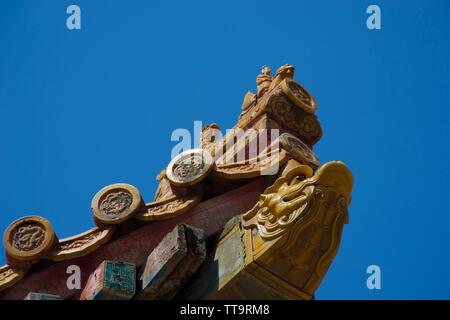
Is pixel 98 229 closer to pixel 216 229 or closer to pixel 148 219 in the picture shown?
pixel 148 219

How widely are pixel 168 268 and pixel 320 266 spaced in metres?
1.48

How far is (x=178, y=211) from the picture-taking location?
27.7 feet

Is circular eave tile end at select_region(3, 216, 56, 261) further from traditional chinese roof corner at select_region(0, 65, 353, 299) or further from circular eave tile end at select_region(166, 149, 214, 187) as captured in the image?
circular eave tile end at select_region(166, 149, 214, 187)

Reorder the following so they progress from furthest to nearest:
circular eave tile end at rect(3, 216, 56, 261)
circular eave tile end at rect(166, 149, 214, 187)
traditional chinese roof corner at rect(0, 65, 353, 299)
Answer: circular eave tile end at rect(166, 149, 214, 187), circular eave tile end at rect(3, 216, 56, 261), traditional chinese roof corner at rect(0, 65, 353, 299)

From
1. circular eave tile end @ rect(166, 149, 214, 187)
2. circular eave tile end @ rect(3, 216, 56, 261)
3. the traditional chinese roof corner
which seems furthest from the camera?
circular eave tile end @ rect(166, 149, 214, 187)

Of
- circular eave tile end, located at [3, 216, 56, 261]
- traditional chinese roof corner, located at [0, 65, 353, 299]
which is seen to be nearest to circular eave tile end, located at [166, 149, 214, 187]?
traditional chinese roof corner, located at [0, 65, 353, 299]

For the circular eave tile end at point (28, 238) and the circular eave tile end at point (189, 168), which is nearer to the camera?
the circular eave tile end at point (28, 238)

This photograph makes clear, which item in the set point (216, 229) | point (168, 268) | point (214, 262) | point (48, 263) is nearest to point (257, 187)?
point (216, 229)

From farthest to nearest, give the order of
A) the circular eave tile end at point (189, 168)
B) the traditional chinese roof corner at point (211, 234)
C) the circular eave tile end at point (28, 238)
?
the circular eave tile end at point (189, 168)
the circular eave tile end at point (28, 238)
the traditional chinese roof corner at point (211, 234)

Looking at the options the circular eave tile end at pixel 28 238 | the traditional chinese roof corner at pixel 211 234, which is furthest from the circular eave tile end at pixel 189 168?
the circular eave tile end at pixel 28 238

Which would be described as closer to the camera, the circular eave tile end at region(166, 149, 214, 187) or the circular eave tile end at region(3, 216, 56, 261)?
the circular eave tile end at region(3, 216, 56, 261)

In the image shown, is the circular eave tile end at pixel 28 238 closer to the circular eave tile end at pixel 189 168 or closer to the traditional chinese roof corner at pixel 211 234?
the traditional chinese roof corner at pixel 211 234

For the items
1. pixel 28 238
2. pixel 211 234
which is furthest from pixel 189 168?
pixel 28 238

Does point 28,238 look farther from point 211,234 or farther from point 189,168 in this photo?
point 211,234
